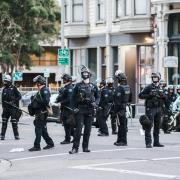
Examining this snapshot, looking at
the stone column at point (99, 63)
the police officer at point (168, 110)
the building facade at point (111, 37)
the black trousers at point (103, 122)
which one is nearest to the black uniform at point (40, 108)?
the black trousers at point (103, 122)

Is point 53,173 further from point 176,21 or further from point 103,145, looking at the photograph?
point 176,21

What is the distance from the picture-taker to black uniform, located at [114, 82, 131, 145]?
61.2ft

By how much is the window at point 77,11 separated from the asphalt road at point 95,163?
25217 millimetres

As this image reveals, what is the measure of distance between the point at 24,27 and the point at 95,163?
→ 141 feet

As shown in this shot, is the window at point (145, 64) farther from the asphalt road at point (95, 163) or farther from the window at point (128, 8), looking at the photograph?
the asphalt road at point (95, 163)

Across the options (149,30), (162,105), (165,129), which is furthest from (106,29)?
(162,105)

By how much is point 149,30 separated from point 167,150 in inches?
873

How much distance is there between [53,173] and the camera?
13539mm

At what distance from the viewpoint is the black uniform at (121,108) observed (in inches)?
734

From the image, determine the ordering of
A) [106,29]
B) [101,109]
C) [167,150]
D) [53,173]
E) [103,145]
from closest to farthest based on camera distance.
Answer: [53,173]
[167,150]
[103,145]
[101,109]
[106,29]

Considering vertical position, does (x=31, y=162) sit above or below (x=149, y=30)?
below

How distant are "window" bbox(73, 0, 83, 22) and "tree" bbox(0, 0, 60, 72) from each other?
32.4ft

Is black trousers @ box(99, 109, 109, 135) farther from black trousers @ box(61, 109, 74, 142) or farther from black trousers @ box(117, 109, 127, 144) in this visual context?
black trousers @ box(117, 109, 127, 144)

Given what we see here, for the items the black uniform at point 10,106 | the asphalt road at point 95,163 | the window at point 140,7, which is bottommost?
the asphalt road at point 95,163
